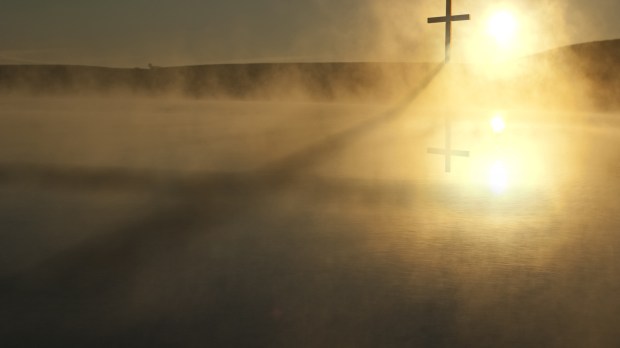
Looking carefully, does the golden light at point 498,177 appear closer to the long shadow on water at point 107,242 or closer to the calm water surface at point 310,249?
the calm water surface at point 310,249

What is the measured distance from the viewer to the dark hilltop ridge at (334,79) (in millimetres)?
34500

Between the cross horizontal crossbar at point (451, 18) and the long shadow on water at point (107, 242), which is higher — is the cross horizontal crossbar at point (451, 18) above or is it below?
above

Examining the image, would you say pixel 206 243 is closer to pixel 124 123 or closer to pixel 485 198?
pixel 485 198

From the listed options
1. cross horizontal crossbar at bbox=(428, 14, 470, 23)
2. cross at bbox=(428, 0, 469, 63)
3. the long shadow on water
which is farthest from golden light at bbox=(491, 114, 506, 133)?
the long shadow on water

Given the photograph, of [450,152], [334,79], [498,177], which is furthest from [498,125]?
[334,79]

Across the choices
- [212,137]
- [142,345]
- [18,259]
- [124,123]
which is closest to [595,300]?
[142,345]

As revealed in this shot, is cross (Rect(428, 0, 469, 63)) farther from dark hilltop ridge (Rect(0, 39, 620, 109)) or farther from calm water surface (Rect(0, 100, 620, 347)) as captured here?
dark hilltop ridge (Rect(0, 39, 620, 109))

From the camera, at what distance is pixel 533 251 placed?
4324mm

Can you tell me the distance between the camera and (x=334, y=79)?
44812mm

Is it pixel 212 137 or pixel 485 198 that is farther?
pixel 212 137

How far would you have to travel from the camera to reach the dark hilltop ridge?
34500 mm

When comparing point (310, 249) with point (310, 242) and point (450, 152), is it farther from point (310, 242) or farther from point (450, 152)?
point (450, 152)

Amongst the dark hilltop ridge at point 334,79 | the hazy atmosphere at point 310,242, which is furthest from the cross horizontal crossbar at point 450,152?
the dark hilltop ridge at point 334,79

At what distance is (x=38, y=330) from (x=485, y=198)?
12.4 feet
